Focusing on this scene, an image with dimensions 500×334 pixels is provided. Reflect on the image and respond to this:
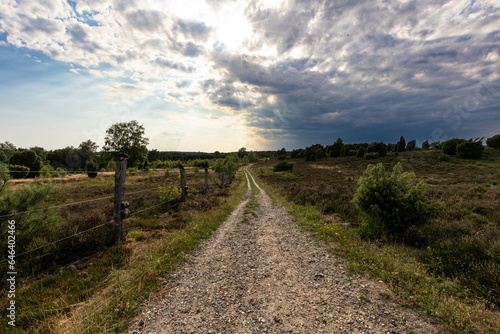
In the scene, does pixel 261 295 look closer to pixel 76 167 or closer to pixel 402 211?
pixel 402 211

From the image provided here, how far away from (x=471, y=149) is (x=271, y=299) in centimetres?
8218

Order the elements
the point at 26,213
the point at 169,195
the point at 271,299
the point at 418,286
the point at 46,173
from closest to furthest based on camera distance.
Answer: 1. the point at 271,299
2. the point at 418,286
3. the point at 26,213
4. the point at 169,195
5. the point at 46,173

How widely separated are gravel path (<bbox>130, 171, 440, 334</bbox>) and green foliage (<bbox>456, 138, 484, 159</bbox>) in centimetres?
7850

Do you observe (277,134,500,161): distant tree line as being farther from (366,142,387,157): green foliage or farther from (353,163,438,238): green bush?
(353,163,438,238): green bush

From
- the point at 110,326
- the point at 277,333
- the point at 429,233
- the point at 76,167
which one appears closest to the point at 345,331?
the point at 277,333

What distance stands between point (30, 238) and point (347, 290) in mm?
9025

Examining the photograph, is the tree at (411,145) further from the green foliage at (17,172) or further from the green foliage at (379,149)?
the green foliage at (17,172)

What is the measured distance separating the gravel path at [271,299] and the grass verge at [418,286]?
1.23 feet

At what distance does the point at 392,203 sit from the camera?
8.41m

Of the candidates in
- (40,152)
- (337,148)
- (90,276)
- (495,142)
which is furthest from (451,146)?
(40,152)

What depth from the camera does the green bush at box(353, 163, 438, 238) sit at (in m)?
8.05

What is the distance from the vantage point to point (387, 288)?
445 centimetres

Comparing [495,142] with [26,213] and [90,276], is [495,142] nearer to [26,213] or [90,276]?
[90,276]

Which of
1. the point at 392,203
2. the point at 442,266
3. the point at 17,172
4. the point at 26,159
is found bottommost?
the point at 442,266
